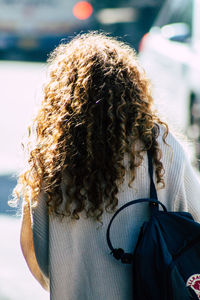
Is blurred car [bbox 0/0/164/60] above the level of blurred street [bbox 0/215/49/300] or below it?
above

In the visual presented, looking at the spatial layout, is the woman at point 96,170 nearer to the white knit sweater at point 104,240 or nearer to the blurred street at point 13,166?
the white knit sweater at point 104,240

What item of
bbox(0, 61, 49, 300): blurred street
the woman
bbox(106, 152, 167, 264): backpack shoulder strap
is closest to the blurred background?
bbox(0, 61, 49, 300): blurred street

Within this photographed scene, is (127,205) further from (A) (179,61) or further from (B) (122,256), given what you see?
(A) (179,61)

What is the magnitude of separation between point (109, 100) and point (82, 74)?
5.7 inches

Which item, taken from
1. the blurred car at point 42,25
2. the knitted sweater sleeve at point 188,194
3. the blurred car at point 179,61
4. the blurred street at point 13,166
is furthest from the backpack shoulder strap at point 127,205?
the blurred car at point 42,25

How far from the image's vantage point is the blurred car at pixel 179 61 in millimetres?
5730

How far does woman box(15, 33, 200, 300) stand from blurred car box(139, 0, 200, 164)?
2.73m

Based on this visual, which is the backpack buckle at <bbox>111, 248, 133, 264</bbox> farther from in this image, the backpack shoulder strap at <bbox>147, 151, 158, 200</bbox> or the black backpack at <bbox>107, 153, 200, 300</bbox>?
the backpack shoulder strap at <bbox>147, 151, 158, 200</bbox>

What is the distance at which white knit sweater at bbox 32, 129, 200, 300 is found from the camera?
1.83 meters

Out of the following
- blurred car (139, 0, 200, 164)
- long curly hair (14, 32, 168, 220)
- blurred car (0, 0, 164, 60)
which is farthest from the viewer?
blurred car (0, 0, 164, 60)

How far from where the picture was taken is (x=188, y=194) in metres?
1.92

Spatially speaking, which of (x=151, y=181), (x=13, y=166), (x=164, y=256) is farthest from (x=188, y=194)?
(x=13, y=166)

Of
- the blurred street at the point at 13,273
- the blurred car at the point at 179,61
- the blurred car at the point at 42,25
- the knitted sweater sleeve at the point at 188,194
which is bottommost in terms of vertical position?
the blurred street at the point at 13,273

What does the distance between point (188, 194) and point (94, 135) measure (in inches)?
16.9
